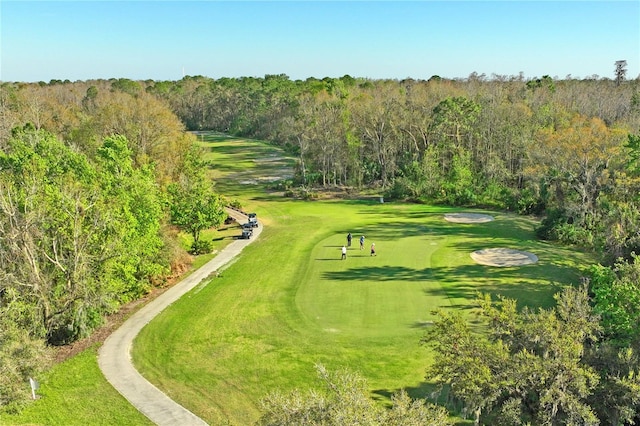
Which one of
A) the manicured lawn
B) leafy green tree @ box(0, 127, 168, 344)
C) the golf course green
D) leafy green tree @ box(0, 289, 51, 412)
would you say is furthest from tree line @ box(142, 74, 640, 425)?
leafy green tree @ box(0, 127, 168, 344)

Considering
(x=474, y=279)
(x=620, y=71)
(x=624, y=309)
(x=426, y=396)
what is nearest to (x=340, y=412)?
(x=426, y=396)

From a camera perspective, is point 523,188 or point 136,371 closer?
point 136,371

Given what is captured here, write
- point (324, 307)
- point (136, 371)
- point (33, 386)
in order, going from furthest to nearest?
point (324, 307) < point (136, 371) < point (33, 386)

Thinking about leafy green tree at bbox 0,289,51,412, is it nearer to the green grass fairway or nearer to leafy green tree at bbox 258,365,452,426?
the green grass fairway

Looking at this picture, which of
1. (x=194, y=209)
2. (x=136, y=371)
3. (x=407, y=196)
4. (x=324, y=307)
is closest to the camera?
(x=136, y=371)

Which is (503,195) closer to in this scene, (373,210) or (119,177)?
(373,210)

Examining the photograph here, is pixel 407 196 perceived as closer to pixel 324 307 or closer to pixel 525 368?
pixel 324 307
